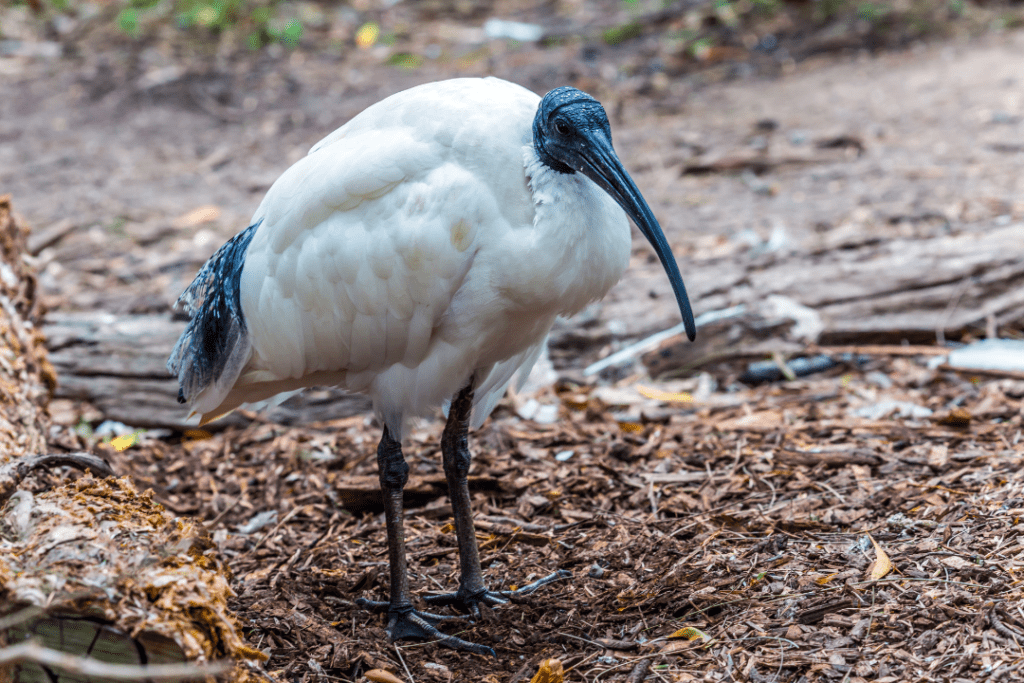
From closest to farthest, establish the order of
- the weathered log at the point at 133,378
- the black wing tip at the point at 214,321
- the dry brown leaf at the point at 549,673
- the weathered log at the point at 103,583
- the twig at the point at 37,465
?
the weathered log at the point at 103,583, the twig at the point at 37,465, the dry brown leaf at the point at 549,673, the black wing tip at the point at 214,321, the weathered log at the point at 133,378

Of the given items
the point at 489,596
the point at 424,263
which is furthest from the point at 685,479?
the point at 424,263

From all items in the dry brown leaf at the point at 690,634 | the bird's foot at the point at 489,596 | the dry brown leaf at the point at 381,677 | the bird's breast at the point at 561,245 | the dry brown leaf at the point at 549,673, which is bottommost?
the bird's foot at the point at 489,596

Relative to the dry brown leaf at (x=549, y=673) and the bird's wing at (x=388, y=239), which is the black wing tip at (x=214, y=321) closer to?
the bird's wing at (x=388, y=239)

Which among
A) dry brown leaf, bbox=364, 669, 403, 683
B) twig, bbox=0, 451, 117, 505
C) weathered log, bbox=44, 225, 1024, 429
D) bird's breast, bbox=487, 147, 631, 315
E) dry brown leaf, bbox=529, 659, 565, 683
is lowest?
dry brown leaf, bbox=364, 669, 403, 683

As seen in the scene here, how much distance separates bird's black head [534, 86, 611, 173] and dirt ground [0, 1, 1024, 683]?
1.58 meters

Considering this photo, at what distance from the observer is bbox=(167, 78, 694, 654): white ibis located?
3051 mm

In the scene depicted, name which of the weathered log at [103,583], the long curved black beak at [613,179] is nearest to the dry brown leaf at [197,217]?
the weathered log at [103,583]

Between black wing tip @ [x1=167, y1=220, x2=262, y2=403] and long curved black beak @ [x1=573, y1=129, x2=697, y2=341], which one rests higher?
long curved black beak @ [x1=573, y1=129, x2=697, y2=341]

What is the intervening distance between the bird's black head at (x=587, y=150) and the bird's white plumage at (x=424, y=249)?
0.08 metres

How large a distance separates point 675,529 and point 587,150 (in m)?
1.63

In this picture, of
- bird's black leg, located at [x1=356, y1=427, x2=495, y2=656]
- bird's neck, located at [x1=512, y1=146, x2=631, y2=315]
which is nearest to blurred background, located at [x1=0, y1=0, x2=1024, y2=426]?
bird's black leg, located at [x1=356, y1=427, x2=495, y2=656]

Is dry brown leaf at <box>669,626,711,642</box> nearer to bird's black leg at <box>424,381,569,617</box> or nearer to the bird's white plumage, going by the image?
bird's black leg at <box>424,381,569,617</box>

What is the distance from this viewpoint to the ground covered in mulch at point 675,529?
9.71 feet

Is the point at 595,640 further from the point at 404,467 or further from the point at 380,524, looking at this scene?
the point at 380,524
